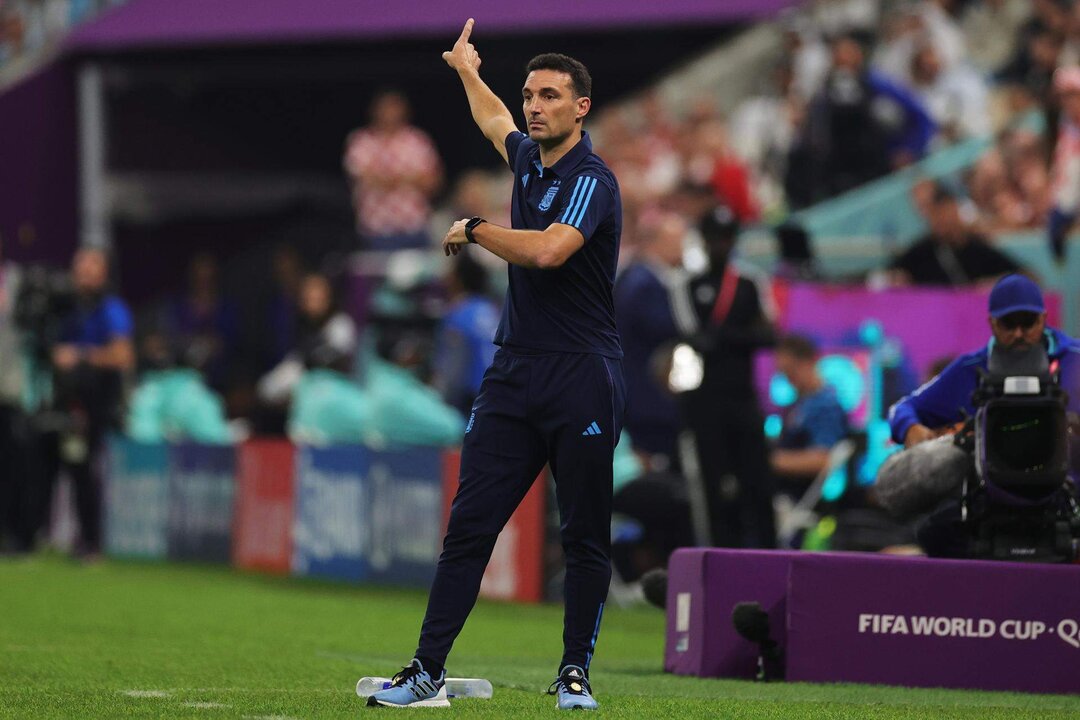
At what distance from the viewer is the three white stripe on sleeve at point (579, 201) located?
699cm

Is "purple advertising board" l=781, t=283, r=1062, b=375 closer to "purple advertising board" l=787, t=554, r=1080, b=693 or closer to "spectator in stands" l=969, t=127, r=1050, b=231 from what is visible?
"spectator in stands" l=969, t=127, r=1050, b=231

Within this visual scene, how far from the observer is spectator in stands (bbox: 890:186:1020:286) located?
14.4 meters

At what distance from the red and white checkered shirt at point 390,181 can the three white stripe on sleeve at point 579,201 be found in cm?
1346

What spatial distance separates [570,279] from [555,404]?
17.1 inches

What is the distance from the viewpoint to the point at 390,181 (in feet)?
68.0

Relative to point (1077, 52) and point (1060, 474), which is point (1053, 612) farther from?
point (1077, 52)

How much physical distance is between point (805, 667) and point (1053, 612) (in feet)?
3.36

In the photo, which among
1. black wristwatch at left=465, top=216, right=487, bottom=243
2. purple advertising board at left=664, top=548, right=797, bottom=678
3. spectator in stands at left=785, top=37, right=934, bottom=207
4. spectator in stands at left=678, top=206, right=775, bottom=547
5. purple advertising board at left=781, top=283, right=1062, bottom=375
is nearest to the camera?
black wristwatch at left=465, top=216, right=487, bottom=243

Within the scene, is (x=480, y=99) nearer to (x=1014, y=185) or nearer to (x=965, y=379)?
(x=965, y=379)

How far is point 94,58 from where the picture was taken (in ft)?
74.6

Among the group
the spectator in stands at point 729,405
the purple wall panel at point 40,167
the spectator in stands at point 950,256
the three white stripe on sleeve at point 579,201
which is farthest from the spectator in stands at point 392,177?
the three white stripe on sleeve at point 579,201

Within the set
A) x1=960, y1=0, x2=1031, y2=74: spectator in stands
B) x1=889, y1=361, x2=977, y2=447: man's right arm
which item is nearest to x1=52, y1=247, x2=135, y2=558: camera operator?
x1=960, y1=0, x2=1031, y2=74: spectator in stands

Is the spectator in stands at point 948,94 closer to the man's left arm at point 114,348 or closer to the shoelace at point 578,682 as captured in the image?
the man's left arm at point 114,348

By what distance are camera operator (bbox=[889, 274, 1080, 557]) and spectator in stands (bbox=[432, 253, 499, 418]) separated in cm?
569
